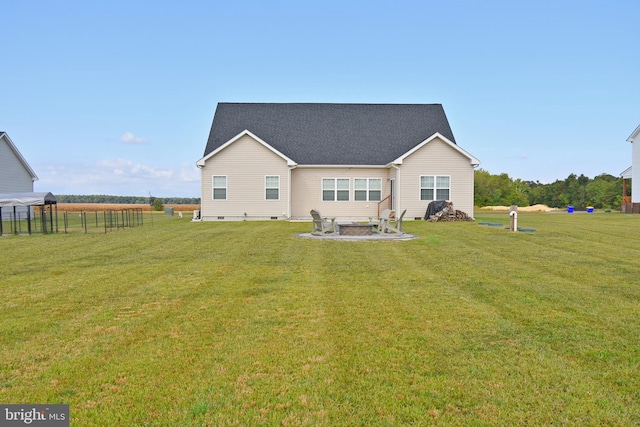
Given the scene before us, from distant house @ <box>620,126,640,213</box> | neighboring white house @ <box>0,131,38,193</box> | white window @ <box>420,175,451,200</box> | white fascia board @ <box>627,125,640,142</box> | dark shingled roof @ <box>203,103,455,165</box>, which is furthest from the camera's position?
distant house @ <box>620,126,640,213</box>

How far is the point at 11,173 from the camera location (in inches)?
1436

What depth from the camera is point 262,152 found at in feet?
94.3

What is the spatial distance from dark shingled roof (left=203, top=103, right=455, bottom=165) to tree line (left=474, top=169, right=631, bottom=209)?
36662 millimetres

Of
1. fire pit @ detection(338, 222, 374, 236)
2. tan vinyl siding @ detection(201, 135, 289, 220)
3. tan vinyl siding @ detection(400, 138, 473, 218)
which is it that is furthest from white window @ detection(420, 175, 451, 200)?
fire pit @ detection(338, 222, 374, 236)

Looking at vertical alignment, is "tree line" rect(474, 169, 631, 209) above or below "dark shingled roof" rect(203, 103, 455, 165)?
below

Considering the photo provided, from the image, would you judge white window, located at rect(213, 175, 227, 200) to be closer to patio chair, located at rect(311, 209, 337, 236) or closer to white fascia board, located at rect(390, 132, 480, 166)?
white fascia board, located at rect(390, 132, 480, 166)

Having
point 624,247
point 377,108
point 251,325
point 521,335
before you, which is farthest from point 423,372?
→ point 377,108

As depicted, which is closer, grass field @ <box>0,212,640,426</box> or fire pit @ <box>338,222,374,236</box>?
grass field @ <box>0,212,640,426</box>

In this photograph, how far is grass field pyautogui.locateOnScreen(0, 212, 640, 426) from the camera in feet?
13.8

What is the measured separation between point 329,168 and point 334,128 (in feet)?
14.3

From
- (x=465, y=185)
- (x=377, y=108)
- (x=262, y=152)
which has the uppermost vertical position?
(x=377, y=108)

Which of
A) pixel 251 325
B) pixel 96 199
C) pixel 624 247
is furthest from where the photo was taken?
pixel 96 199

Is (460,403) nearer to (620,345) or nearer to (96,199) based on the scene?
(620,345)

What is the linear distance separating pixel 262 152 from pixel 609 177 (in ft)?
229
